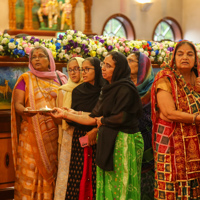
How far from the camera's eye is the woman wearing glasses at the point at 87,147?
3.38m

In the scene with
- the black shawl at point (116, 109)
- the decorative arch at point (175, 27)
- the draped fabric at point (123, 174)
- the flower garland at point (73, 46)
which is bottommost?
the draped fabric at point (123, 174)

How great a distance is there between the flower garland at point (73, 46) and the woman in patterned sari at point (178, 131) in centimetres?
121

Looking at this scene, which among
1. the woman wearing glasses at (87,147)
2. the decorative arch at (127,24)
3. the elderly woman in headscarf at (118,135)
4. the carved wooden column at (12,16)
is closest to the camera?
the elderly woman in headscarf at (118,135)

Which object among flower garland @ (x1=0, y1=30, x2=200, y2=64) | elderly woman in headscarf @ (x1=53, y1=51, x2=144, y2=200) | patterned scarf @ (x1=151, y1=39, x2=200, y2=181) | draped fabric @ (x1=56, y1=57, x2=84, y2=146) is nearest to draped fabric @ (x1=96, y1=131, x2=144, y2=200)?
elderly woman in headscarf @ (x1=53, y1=51, x2=144, y2=200)

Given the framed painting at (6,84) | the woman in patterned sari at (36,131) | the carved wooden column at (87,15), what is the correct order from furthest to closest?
1. the carved wooden column at (87,15)
2. the framed painting at (6,84)
3. the woman in patterned sari at (36,131)

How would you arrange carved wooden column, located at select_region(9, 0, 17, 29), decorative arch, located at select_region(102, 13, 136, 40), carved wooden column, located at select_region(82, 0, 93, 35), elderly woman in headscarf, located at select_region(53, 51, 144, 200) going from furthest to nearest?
1. decorative arch, located at select_region(102, 13, 136, 40)
2. carved wooden column, located at select_region(82, 0, 93, 35)
3. carved wooden column, located at select_region(9, 0, 17, 29)
4. elderly woman in headscarf, located at select_region(53, 51, 144, 200)

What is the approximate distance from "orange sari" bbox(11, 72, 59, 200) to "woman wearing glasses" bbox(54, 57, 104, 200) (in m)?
0.32

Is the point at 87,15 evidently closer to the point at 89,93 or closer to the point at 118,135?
the point at 89,93

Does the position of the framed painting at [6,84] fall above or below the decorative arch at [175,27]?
below

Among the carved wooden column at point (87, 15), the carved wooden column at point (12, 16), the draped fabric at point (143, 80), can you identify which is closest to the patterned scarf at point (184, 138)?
the draped fabric at point (143, 80)

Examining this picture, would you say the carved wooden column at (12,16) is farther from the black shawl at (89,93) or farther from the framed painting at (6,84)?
the black shawl at (89,93)

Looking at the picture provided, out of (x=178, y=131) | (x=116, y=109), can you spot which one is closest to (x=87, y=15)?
(x=116, y=109)

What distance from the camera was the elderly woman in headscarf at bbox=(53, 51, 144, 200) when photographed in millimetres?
2932

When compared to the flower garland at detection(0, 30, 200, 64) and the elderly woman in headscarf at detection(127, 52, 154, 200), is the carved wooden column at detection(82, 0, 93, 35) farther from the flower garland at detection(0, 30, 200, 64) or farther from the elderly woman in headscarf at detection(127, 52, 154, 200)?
the elderly woman in headscarf at detection(127, 52, 154, 200)
